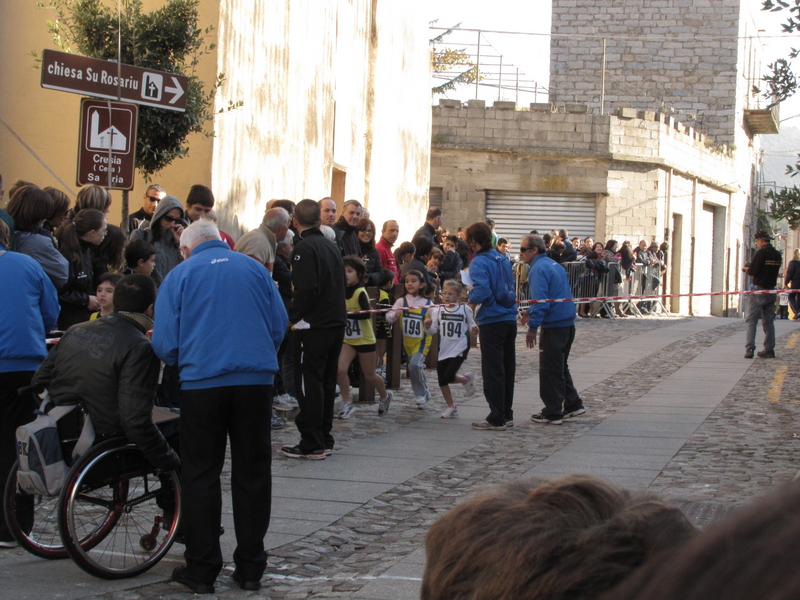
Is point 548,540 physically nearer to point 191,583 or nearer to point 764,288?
point 191,583

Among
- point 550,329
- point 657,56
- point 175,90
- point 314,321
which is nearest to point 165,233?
point 175,90

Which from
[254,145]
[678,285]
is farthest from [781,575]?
[678,285]

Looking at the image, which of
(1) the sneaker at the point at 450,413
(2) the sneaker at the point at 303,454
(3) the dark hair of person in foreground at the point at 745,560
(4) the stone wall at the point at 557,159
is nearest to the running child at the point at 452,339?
(1) the sneaker at the point at 450,413

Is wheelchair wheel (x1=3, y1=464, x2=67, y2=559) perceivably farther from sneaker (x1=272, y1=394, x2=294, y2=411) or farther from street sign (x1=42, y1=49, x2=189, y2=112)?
sneaker (x1=272, y1=394, x2=294, y2=411)

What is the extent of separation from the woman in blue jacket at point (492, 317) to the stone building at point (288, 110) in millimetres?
4544

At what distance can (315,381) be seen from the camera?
7.62 metres

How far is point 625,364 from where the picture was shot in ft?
49.0

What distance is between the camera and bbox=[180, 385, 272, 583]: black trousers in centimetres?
479

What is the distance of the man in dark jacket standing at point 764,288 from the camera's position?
15000 millimetres

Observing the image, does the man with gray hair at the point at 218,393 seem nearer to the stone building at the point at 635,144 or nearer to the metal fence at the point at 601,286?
the metal fence at the point at 601,286

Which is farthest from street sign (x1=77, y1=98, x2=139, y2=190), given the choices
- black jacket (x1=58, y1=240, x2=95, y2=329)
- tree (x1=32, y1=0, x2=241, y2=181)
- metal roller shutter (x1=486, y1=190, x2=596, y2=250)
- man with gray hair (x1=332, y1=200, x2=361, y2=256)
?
metal roller shutter (x1=486, y1=190, x2=596, y2=250)

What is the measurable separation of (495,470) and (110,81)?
421cm

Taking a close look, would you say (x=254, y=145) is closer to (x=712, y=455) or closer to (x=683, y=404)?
(x=683, y=404)

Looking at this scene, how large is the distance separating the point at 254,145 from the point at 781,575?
1394cm
